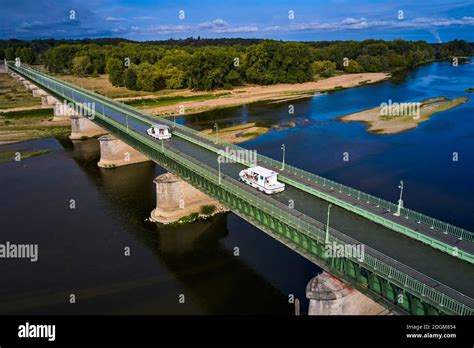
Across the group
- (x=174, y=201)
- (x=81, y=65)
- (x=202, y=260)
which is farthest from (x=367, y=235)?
(x=81, y=65)

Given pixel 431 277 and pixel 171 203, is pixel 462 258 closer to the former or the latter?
pixel 431 277

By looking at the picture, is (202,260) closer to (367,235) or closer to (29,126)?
(367,235)

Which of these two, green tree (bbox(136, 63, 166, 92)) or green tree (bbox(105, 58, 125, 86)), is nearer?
green tree (bbox(136, 63, 166, 92))

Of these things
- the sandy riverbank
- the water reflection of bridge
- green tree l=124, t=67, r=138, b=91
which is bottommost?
the water reflection of bridge

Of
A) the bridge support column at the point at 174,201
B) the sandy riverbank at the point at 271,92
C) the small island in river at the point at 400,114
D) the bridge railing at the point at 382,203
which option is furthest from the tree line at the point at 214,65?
the bridge railing at the point at 382,203

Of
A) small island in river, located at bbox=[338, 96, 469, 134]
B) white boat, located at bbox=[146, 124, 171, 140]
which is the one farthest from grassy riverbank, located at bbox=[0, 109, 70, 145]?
small island in river, located at bbox=[338, 96, 469, 134]

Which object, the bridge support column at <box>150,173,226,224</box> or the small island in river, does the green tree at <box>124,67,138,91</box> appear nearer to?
the small island in river
